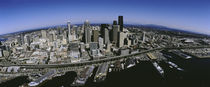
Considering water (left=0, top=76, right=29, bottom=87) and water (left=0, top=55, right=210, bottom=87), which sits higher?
water (left=0, top=55, right=210, bottom=87)

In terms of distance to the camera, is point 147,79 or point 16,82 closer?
point 147,79

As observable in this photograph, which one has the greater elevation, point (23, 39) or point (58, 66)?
point (23, 39)

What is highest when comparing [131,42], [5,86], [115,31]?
Answer: [115,31]

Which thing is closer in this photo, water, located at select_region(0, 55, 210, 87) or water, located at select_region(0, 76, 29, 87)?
water, located at select_region(0, 55, 210, 87)

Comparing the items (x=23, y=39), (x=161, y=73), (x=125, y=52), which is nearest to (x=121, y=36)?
(x=125, y=52)

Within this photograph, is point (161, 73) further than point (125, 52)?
No

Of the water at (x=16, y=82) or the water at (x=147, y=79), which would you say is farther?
the water at (x=16, y=82)

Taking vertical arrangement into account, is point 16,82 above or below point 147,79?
below

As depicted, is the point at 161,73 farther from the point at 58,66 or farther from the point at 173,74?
the point at 58,66

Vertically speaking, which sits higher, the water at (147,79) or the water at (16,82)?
the water at (147,79)

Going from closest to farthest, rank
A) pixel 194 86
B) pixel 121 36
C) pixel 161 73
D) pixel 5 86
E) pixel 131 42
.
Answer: pixel 194 86 < pixel 5 86 < pixel 161 73 < pixel 121 36 < pixel 131 42

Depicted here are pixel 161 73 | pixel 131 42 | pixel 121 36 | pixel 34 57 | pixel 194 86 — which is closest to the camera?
pixel 194 86
